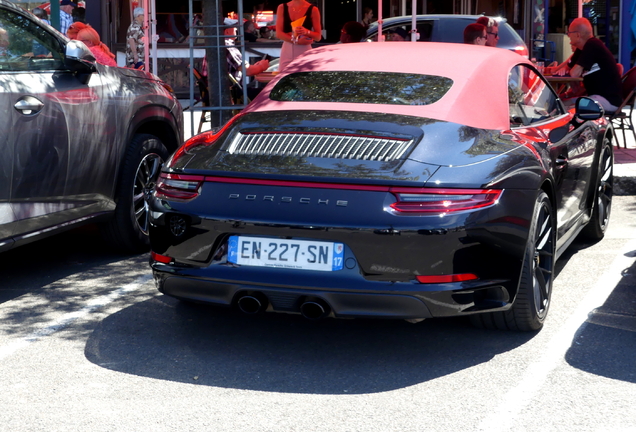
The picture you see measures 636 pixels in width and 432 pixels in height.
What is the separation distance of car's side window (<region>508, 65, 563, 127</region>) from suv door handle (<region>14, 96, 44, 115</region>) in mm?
2603

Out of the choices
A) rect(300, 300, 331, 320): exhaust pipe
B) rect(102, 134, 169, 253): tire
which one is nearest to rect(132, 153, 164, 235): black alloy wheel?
rect(102, 134, 169, 253): tire

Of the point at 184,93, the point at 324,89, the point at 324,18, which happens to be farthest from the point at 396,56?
the point at 324,18

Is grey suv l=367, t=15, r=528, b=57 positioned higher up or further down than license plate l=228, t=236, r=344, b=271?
higher up

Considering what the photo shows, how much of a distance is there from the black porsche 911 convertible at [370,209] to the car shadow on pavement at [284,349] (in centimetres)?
28

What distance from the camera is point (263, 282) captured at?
3.98m

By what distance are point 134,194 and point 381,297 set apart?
2.72m

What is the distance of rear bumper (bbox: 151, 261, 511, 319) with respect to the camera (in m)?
3.90

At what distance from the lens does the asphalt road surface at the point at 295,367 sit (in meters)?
3.57

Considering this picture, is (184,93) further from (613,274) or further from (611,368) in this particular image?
(611,368)

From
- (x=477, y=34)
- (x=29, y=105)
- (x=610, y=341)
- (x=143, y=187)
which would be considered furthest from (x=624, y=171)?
(x=29, y=105)

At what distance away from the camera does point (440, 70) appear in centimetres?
497

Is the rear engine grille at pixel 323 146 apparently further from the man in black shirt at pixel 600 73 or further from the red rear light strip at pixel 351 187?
the man in black shirt at pixel 600 73

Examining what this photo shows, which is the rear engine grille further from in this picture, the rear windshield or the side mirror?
the side mirror

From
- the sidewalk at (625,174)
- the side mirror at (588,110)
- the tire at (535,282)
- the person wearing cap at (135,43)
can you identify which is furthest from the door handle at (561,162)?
the person wearing cap at (135,43)
